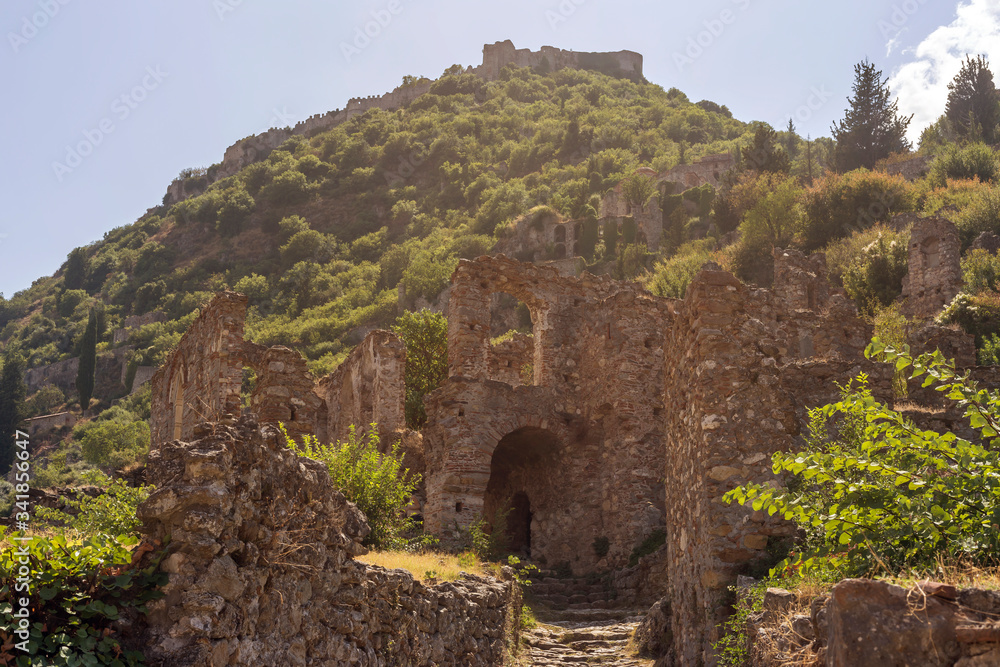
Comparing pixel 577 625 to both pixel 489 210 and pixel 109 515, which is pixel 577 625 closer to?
pixel 109 515

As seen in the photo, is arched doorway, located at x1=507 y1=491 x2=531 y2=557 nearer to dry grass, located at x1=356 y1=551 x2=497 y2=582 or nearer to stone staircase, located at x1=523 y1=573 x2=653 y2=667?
stone staircase, located at x1=523 y1=573 x2=653 y2=667

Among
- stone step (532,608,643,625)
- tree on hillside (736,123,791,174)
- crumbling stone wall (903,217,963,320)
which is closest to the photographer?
stone step (532,608,643,625)

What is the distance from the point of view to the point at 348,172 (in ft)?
331

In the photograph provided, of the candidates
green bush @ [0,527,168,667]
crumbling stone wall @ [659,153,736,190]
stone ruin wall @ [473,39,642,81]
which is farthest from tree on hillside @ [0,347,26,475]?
stone ruin wall @ [473,39,642,81]

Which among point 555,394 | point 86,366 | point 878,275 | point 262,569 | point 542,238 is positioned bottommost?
point 262,569

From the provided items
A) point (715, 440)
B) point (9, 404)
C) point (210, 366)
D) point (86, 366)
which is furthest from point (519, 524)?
point (86, 366)

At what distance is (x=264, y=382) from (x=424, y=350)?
21.4m

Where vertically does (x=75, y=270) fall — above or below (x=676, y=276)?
above

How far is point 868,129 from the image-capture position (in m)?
55.1

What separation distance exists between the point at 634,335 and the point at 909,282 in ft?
45.9

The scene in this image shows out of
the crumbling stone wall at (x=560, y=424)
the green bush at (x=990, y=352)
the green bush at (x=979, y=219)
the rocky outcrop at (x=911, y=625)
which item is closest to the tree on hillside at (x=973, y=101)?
the green bush at (x=979, y=219)

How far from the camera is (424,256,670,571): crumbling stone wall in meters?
18.6

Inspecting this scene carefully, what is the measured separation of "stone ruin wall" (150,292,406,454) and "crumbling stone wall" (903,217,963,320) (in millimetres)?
17046

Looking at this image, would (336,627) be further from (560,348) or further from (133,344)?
(133,344)
